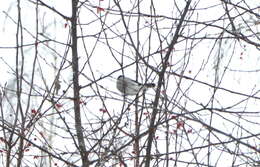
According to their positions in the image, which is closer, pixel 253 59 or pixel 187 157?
pixel 187 157

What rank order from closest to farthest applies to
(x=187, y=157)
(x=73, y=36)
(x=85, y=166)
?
(x=85, y=166)
(x=73, y=36)
(x=187, y=157)

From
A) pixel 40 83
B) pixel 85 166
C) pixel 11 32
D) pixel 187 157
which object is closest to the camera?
pixel 85 166

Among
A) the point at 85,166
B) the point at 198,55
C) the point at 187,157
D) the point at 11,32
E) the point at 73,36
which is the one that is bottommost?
the point at 85,166

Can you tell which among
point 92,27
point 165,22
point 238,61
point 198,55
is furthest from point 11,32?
point 238,61

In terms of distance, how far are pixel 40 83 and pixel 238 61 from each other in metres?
3.22

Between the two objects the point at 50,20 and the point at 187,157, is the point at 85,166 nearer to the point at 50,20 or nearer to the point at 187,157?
the point at 187,157

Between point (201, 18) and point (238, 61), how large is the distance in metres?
1.31

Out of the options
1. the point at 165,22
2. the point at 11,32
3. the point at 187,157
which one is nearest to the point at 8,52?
the point at 11,32

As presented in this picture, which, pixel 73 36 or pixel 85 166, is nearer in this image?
pixel 85 166

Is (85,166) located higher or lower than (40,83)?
lower

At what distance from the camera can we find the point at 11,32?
841 centimetres

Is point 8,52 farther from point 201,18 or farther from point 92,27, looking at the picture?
point 201,18

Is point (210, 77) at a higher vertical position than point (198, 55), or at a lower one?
lower

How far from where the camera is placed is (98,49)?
817cm
